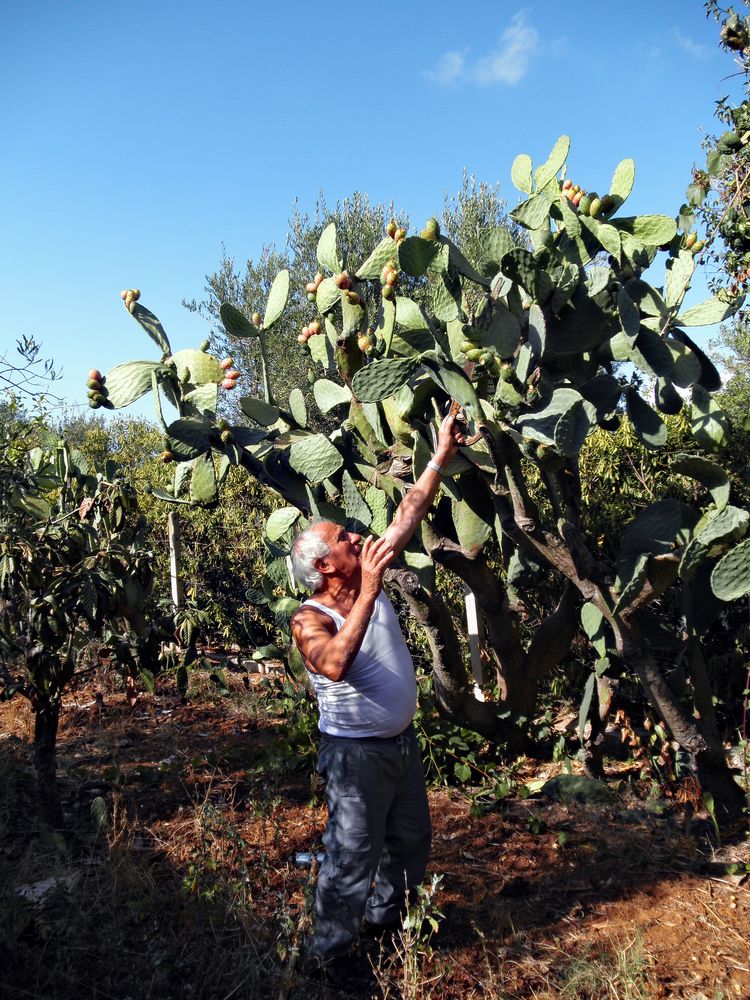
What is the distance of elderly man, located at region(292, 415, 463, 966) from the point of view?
7.85ft

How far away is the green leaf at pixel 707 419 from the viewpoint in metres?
2.88

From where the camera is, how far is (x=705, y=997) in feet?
7.72

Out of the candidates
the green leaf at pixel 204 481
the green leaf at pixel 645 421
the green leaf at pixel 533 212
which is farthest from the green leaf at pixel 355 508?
the green leaf at pixel 533 212

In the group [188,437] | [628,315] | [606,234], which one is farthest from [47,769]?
[606,234]

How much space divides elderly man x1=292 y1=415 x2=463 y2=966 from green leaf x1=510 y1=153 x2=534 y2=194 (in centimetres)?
137

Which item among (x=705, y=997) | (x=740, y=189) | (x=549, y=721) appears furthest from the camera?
(x=740, y=189)

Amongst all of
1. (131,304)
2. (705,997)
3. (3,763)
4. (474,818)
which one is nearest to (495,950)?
(705,997)

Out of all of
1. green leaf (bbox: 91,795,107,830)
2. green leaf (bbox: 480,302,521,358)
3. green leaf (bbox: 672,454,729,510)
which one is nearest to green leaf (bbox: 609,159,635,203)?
green leaf (bbox: 480,302,521,358)

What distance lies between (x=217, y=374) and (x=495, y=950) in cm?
222

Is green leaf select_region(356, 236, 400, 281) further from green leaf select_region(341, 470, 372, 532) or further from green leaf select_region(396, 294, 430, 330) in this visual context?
green leaf select_region(341, 470, 372, 532)

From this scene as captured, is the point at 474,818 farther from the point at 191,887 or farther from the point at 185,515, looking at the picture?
the point at 185,515

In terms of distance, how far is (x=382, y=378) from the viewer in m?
2.90

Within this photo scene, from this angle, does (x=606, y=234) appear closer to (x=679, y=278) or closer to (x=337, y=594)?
(x=679, y=278)

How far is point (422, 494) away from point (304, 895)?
4.61 ft
